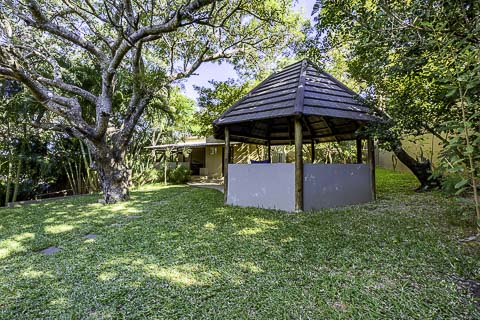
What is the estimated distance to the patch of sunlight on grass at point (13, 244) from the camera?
Answer: 13.1 feet

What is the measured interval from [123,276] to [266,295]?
177 cm

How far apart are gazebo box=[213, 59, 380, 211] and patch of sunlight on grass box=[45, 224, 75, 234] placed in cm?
390

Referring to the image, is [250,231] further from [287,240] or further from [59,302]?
[59,302]

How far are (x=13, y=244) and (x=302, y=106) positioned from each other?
6318 millimetres

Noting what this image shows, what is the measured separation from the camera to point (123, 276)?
297cm

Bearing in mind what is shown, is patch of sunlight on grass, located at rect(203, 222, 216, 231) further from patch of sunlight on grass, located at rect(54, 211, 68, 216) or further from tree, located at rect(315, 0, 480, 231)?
patch of sunlight on grass, located at rect(54, 211, 68, 216)

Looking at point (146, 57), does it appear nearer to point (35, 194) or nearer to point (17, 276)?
point (35, 194)

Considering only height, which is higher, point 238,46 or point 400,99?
point 238,46

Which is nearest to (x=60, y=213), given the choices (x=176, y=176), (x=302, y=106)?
(x=302, y=106)

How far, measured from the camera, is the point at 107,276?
118 inches

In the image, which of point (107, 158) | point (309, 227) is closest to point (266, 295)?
point (309, 227)

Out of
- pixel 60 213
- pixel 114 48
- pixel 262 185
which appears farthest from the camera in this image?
pixel 114 48

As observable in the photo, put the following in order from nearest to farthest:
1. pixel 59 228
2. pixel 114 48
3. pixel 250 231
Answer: pixel 250 231
pixel 59 228
pixel 114 48

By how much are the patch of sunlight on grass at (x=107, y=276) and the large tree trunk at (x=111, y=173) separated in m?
5.82
